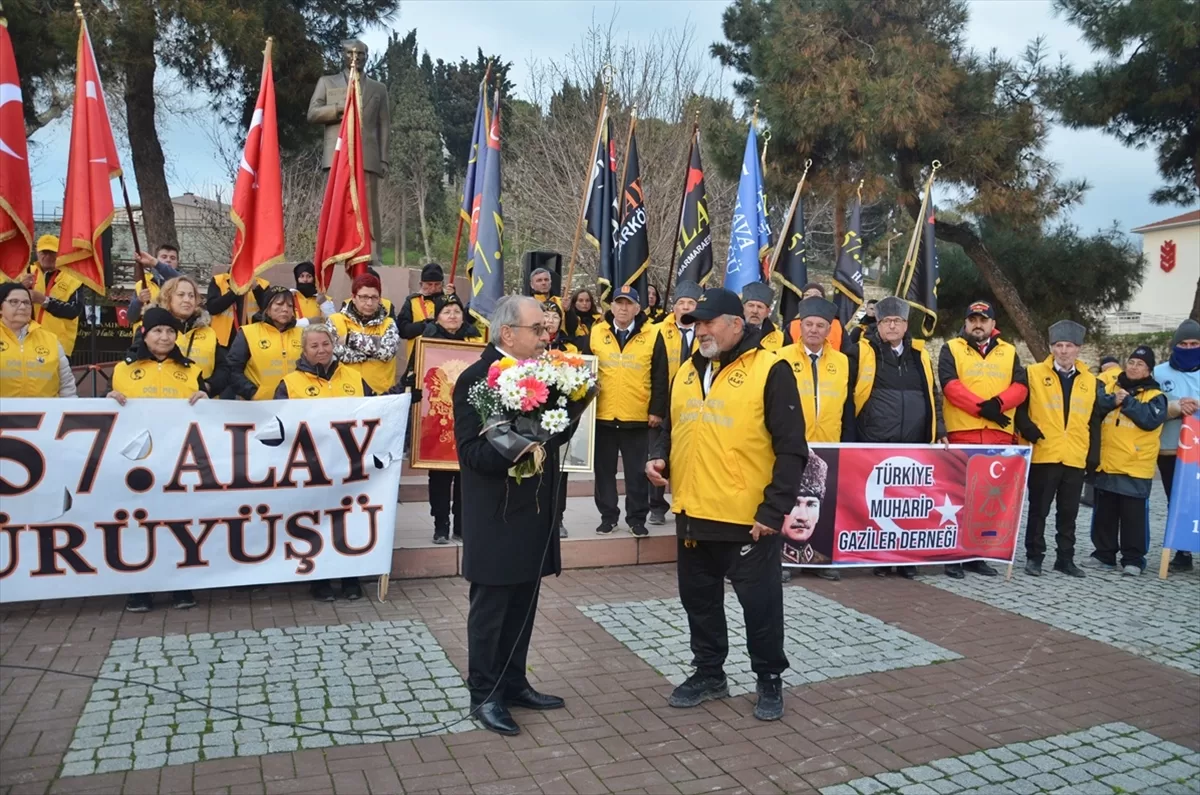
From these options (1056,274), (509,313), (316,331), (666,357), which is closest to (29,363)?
(316,331)

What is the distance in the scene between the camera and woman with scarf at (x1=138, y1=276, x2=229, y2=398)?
6.86 metres

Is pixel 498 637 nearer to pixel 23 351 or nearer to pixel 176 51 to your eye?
pixel 23 351

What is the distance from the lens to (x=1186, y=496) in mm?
8102

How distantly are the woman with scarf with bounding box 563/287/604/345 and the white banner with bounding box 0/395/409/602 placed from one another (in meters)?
2.87

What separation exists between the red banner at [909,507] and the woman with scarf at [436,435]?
8.84 feet

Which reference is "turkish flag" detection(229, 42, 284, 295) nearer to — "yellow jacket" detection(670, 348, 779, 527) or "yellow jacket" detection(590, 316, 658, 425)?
"yellow jacket" detection(590, 316, 658, 425)

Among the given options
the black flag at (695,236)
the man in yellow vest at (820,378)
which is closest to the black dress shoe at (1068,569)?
the man in yellow vest at (820,378)

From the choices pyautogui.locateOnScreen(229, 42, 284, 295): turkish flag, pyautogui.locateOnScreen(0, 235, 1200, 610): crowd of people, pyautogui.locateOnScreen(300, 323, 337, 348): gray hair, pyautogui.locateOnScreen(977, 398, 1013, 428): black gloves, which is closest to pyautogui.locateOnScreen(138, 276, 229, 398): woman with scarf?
pyautogui.locateOnScreen(0, 235, 1200, 610): crowd of people

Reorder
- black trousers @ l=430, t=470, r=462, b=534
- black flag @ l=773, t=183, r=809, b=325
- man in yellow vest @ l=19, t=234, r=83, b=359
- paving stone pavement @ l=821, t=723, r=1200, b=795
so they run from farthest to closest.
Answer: black flag @ l=773, t=183, r=809, b=325 < man in yellow vest @ l=19, t=234, r=83, b=359 < black trousers @ l=430, t=470, r=462, b=534 < paving stone pavement @ l=821, t=723, r=1200, b=795

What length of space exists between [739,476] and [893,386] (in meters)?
3.63

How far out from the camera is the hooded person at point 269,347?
7.27m

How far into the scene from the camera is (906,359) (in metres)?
7.75

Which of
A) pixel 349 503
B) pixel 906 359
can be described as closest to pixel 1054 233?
pixel 906 359

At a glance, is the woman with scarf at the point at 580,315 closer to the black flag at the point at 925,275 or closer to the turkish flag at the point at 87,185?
the black flag at the point at 925,275
